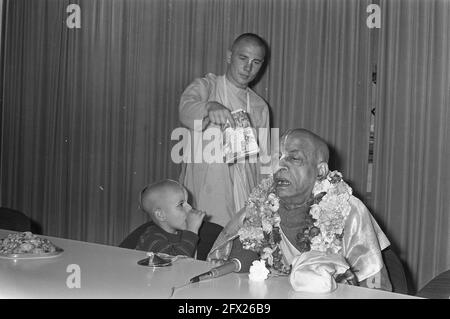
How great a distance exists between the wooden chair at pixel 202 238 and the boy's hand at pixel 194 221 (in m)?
0.22

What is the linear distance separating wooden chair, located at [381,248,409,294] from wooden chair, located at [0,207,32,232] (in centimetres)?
201

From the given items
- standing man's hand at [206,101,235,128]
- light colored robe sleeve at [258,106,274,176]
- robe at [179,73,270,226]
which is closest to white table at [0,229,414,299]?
standing man's hand at [206,101,235,128]

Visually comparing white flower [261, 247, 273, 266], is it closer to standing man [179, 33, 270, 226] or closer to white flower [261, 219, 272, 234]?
white flower [261, 219, 272, 234]

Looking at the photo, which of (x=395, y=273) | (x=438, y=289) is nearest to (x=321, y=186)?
(x=395, y=273)

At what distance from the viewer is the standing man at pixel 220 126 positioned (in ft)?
14.1

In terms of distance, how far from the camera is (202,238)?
3086mm

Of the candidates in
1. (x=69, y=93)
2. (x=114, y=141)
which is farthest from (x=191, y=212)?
(x=69, y=93)

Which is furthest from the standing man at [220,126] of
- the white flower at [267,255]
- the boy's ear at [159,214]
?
the white flower at [267,255]

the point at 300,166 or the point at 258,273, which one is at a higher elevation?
the point at 300,166

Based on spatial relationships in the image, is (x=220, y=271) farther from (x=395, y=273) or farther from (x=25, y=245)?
(x=395, y=273)

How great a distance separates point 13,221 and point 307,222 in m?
1.79

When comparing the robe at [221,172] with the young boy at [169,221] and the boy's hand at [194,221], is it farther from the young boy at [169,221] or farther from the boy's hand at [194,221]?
the boy's hand at [194,221]

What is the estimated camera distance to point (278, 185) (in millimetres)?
2668

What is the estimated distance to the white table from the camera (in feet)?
Result: 5.73
